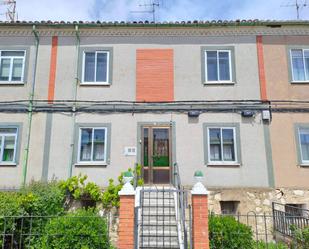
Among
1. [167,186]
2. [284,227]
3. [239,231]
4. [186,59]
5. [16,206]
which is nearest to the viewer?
[239,231]

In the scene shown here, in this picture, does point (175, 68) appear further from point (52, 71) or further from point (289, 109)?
point (52, 71)

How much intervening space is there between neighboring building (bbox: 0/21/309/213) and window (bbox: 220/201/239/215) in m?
0.04

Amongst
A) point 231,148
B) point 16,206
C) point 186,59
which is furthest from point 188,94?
point 16,206

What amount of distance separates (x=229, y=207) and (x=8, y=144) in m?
9.59

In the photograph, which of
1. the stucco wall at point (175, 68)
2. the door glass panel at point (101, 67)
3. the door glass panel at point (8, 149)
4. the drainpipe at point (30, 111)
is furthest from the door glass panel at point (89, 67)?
the door glass panel at point (8, 149)

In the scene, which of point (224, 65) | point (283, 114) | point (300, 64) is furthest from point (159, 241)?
point (300, 64)

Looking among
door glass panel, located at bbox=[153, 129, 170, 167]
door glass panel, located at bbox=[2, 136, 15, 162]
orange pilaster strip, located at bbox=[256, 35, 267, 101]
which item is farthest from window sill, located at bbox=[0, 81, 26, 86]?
orange pilaster strip, located at bbox=[256, 35, 267, 101]

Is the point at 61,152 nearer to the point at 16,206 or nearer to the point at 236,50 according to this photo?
the point at 16,206

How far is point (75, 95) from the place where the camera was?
1271 cm

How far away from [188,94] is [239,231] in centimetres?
615

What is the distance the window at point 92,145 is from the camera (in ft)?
40.3

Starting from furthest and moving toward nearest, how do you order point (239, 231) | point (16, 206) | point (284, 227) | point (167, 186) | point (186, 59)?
point (186, 59) → point (167, 186) → point (284, 227) → point (16, 206) → point (239, 231)

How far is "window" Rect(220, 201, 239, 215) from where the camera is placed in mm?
11691

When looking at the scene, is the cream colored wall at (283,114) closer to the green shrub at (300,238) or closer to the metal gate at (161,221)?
the green shrub at (300,238)
